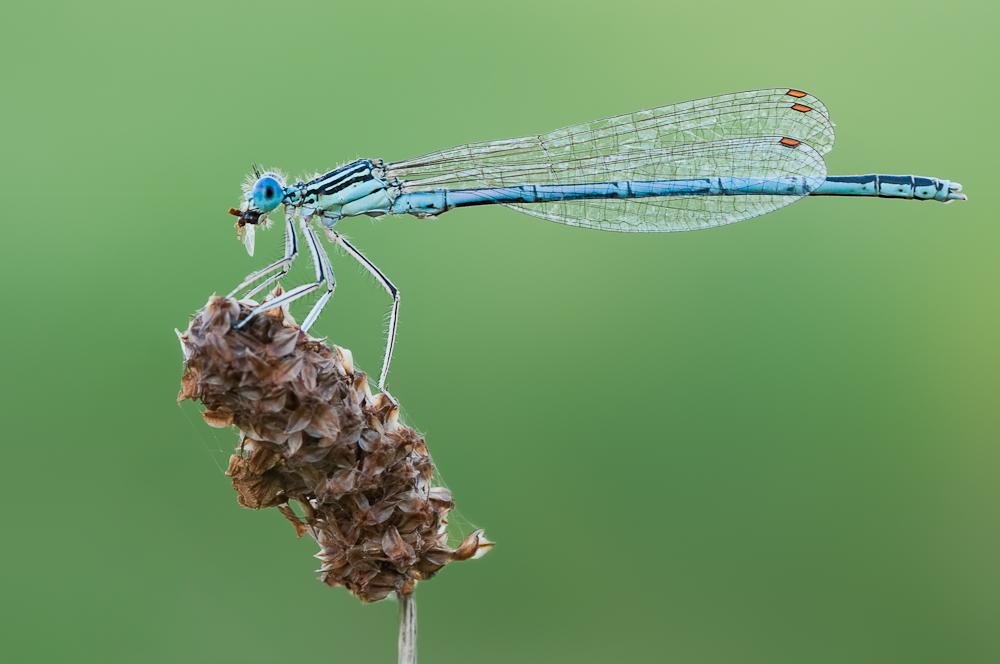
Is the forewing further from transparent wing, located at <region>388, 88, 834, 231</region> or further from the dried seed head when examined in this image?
the dried seed head

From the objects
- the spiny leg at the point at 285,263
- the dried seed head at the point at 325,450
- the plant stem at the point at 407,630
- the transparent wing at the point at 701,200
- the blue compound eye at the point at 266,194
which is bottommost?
the plant stem at the point at 407,630

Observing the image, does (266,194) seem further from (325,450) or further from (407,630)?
(407,630)

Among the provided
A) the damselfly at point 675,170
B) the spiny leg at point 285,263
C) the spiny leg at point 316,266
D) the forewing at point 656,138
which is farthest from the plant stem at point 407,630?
the forewing at point 656,138

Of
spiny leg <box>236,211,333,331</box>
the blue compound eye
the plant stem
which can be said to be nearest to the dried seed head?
the plant stem

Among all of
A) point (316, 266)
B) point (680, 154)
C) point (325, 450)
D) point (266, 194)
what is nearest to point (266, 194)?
point (266, 194)

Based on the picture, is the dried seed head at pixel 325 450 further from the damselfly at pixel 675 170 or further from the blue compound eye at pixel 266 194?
the damselfly at pixel 675 170

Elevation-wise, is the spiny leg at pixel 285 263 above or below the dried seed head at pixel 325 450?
above

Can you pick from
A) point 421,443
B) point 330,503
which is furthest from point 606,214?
point 330,503
